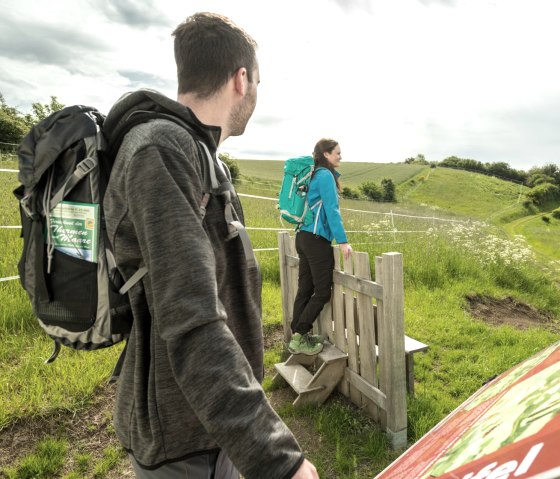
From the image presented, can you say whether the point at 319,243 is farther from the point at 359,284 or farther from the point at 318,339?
the point at 318,339

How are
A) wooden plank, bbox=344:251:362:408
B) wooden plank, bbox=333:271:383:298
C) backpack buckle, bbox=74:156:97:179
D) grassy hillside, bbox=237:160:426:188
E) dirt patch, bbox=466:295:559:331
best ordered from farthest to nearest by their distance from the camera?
grassy hillside, bbox=237:160:426:188, dirt patch, bbox=466:295:559:331, wooden plank, bbox=344:251:362:408, wooden plank, bbox=333:271:383:298, backpack buckle, bbox=74:156:97:179

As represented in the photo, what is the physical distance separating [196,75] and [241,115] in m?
0.21

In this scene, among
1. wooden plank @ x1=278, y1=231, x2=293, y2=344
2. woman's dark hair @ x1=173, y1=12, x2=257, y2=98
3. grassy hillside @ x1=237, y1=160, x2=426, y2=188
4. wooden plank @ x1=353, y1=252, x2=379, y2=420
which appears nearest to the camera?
woman's dark hair @ x1=173, y1=12, x2=257, y2=98

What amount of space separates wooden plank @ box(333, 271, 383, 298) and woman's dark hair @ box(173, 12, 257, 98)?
2310 millimetres

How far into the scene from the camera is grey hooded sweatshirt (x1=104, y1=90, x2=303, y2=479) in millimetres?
873

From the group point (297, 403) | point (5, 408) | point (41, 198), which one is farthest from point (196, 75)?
point (5, 408)

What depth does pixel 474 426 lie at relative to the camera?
3.80 feet

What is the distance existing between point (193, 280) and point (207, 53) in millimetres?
730

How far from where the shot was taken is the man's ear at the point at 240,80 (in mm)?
1255

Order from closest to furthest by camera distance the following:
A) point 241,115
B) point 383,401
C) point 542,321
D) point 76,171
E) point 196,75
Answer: point 76,171 < point 196,75 < point 241,115 < point 383,401 < point 542,321

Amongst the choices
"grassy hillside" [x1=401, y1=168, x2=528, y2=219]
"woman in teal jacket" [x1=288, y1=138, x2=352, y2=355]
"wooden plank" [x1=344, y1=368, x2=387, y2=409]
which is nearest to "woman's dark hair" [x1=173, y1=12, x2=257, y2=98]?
"woman in teal jacket" [x1=288, y1=138, x2=352, y2=355]

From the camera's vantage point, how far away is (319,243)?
397 cm

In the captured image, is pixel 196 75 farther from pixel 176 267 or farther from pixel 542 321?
pixel 542 321

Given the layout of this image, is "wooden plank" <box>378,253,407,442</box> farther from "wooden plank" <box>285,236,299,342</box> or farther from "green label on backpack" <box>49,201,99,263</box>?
"green label on backpack" <box>49,201,99,263</box>
